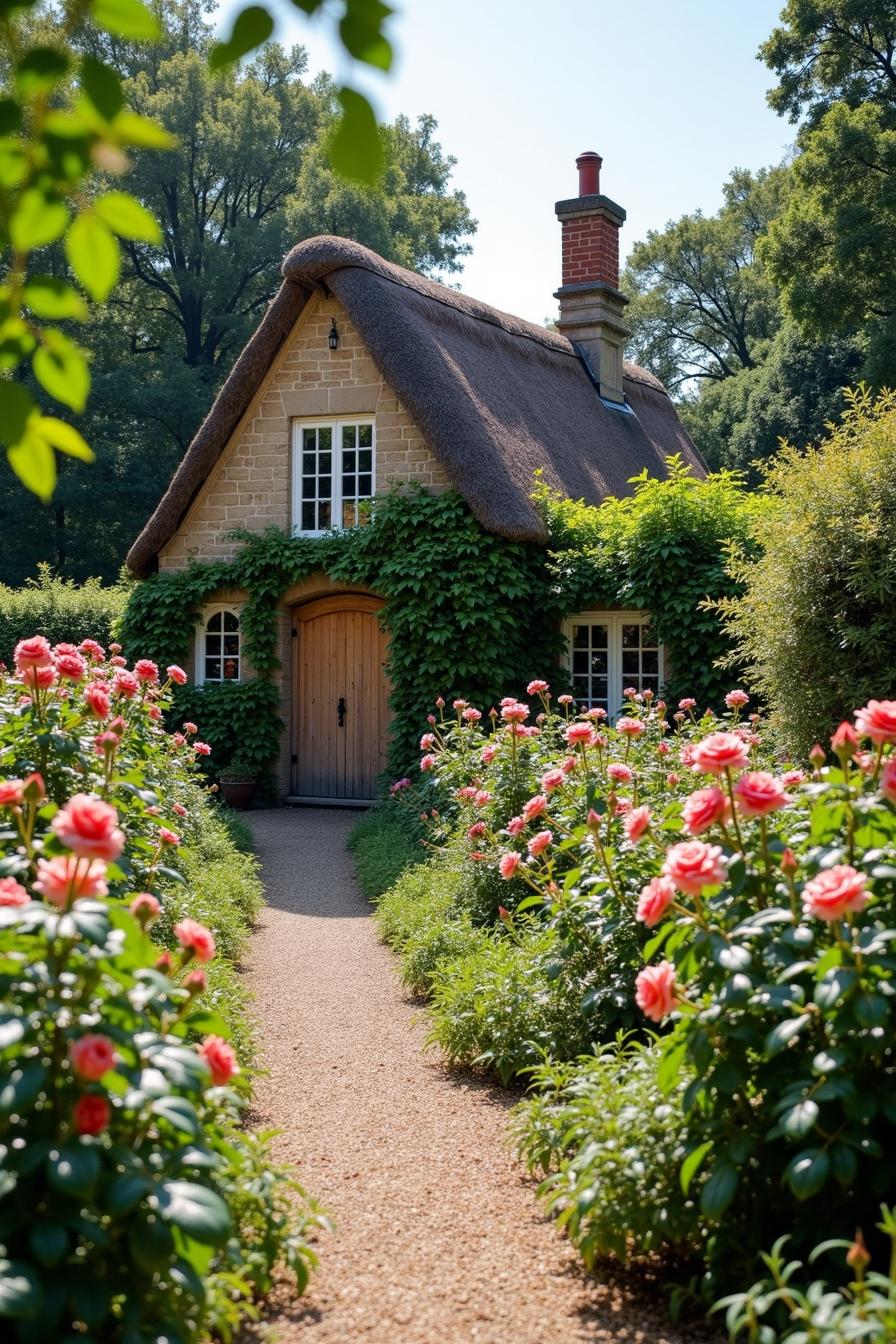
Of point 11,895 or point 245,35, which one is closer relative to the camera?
point 245,35

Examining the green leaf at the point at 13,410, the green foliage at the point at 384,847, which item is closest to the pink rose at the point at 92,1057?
the green leaf at the point at 13,410

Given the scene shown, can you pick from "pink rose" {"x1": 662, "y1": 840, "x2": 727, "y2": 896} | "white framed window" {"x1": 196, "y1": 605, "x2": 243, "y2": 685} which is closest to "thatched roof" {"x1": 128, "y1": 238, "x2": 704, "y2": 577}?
"white framed window" {"x1": 196, "y1": 605, "x2": 243, "y2": 685}

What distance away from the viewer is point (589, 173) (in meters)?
17.3

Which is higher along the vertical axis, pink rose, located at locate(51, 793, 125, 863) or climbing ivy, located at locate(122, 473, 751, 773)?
climbing ivy, located at locate(122, 473, 751, 773)

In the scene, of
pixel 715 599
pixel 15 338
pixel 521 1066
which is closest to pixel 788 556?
pixel 715 599

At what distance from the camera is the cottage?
12547 mm

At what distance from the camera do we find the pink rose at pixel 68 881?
2.43 meters

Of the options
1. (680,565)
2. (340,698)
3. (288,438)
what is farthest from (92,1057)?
(288,438)

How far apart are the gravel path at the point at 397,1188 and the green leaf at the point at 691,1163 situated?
1.46ft

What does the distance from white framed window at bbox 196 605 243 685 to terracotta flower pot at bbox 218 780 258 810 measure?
4.56 ft

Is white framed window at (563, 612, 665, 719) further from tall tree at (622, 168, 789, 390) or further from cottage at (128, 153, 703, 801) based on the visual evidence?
tall tree at (622, 168, 789, 390)

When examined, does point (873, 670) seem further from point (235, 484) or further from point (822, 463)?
point (235, 484)

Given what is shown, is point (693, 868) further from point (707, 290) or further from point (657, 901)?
point (707, 290)

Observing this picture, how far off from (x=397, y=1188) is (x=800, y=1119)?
74.9 inches
